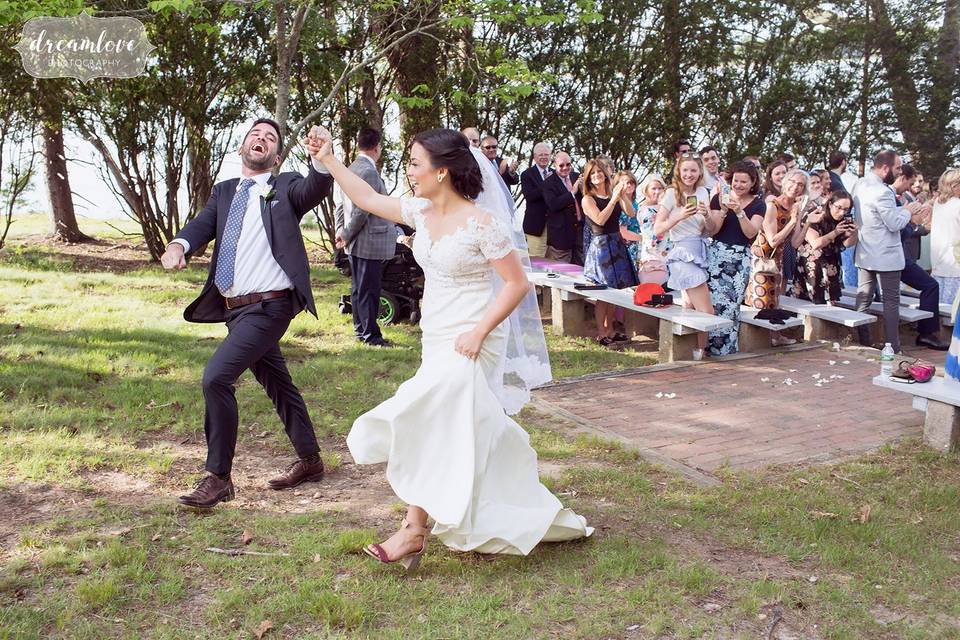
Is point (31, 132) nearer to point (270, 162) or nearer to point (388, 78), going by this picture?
point (388, 78)

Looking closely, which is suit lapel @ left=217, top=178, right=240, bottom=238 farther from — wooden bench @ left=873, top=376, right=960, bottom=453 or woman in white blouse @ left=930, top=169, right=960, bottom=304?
woman in white blouse @ left=930, top=169, right=960, bottom=304

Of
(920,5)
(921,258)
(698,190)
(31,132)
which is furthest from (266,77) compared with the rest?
(920,5)

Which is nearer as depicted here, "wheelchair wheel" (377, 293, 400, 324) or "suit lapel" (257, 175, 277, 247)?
"suit lapel" (257, 175, 277, 247)

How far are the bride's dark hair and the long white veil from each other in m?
0.40

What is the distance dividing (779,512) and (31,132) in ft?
36.8

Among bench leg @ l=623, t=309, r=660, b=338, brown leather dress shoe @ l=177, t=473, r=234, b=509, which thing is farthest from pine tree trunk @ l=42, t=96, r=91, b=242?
brown leather dress shoe @ l=177, t=473, r=234, b=509

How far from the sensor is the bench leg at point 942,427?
5.96 meters

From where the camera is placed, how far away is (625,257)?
33.0 ft

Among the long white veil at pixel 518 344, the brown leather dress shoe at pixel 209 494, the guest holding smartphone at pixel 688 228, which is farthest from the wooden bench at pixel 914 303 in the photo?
the brown leather dress shoe at pixel 209 494

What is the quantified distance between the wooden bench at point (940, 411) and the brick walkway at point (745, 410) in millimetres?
250

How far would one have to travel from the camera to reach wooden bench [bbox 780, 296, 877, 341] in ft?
30.9

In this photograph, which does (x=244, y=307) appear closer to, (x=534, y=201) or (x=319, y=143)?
(x=319, y=143)

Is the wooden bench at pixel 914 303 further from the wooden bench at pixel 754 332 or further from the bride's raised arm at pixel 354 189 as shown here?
the bride's raised arm at pixel 354 189

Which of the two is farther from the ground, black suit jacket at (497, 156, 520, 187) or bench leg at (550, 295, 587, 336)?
black suit jacket at (497, 156, 520, 187)
